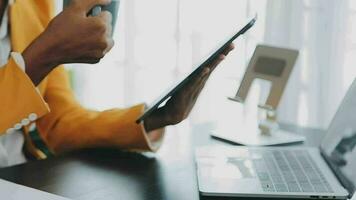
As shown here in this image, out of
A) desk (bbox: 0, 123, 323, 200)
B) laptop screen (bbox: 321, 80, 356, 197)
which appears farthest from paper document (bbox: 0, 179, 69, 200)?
laptop screen (bbox: 321, 80, 356, 197)

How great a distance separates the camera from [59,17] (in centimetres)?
86

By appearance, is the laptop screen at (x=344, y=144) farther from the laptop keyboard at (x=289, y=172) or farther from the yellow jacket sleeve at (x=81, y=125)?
the yellow jacket sleeve at (x=81, y=125)

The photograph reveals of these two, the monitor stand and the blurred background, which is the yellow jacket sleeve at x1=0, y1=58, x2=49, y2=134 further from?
the blurred background

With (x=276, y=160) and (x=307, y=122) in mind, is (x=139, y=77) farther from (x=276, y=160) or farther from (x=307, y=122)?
(x=276, y=160)

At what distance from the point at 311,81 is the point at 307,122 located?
0.13m

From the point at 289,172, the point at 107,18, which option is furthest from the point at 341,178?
the point at 107,18

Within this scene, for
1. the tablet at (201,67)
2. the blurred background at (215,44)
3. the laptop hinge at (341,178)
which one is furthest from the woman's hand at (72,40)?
the blurred background at (215,44)

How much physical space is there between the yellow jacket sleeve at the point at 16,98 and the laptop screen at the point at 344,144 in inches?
17.4

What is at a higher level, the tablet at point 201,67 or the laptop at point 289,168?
the tablet at point 201,67

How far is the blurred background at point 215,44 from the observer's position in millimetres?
1703

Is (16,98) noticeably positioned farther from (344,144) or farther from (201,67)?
(344,144)

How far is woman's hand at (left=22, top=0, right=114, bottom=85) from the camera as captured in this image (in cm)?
85

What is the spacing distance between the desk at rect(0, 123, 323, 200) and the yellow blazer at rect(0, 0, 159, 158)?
0.03 meters

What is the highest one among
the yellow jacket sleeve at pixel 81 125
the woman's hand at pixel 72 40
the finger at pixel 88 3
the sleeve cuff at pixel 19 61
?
the finger at pixel 88 3
